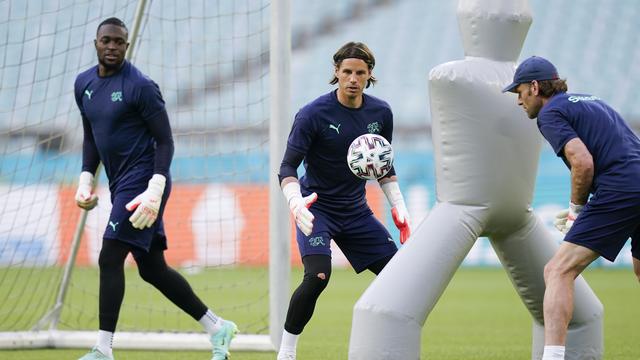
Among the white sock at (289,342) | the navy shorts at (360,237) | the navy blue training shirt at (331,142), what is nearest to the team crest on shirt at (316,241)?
the navy shorts at (360,237)

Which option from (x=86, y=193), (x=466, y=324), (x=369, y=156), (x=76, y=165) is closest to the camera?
(x=369, y=156)

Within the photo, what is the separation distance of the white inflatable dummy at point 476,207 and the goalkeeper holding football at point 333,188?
394 mm

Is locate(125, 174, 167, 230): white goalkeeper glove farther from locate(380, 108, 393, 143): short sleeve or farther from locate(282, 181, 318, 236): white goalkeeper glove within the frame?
locate(380, 108, 393, 143): short sleeve

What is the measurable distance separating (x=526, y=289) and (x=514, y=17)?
4.77ft

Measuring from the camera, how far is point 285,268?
6.77 m

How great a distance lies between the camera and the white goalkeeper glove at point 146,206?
571cm

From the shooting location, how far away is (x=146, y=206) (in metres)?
5.72

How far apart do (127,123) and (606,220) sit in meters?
2.71

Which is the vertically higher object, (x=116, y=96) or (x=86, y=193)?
(x=116, y=96)

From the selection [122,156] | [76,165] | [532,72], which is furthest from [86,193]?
[76,165]

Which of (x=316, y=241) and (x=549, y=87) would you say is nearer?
(x=549, y=87)

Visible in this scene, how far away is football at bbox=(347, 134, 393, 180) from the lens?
541cm

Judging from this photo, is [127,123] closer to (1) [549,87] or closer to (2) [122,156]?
(2) [122,156]

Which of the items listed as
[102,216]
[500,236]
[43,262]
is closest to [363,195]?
[500,236]
